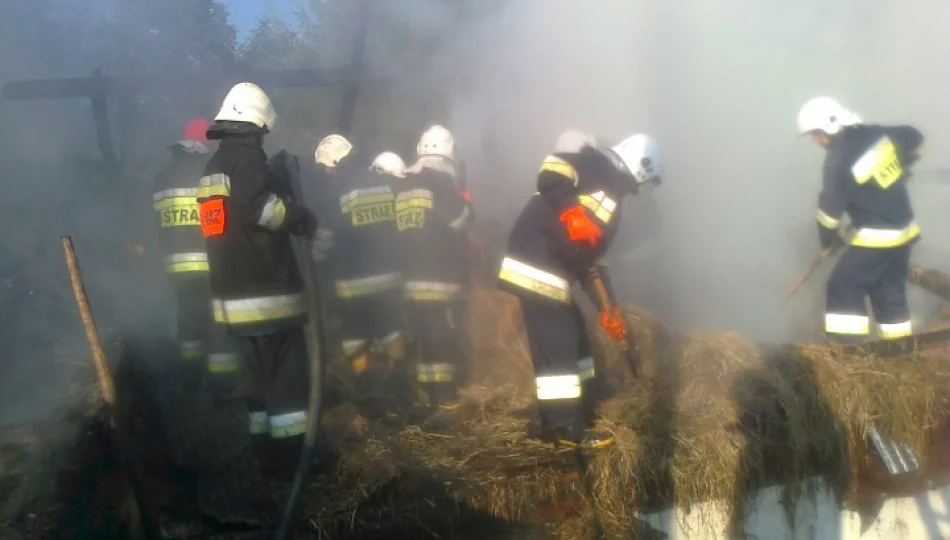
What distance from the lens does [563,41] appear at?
8.48 metres

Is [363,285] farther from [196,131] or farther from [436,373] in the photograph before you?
[196,131]

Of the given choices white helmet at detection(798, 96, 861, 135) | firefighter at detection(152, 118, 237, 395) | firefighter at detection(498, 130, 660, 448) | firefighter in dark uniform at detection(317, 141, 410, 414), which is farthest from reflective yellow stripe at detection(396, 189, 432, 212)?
white helmet at detection(798, 96, 861, 135)

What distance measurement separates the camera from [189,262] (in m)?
5.13

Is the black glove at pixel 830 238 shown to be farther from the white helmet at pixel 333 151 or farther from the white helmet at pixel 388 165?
the white helmet at pixel 333 151

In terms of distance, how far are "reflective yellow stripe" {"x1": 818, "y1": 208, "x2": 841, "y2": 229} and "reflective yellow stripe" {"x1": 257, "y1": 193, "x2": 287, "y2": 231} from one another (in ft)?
12.1

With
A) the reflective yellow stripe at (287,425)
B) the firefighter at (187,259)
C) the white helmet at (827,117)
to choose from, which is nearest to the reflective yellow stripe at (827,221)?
the white helmet at (827,117)

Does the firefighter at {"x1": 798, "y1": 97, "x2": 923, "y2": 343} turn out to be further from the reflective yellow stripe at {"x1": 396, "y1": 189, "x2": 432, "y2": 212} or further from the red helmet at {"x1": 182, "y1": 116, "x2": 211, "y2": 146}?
the red helmet at {"x1": 182, "y1": 116, "x2": 211, "y2": 146}

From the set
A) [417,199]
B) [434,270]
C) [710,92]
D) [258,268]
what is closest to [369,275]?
[434,270]

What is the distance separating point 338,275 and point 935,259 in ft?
19.1

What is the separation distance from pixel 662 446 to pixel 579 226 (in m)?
1.20

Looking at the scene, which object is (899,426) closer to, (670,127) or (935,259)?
(935,259)

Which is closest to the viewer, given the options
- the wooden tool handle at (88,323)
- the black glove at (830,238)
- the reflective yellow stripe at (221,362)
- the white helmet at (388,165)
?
the wooden tool handle at (88,323)

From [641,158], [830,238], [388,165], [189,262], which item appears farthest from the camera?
[388,165]

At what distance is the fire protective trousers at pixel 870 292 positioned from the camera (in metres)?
5.21
